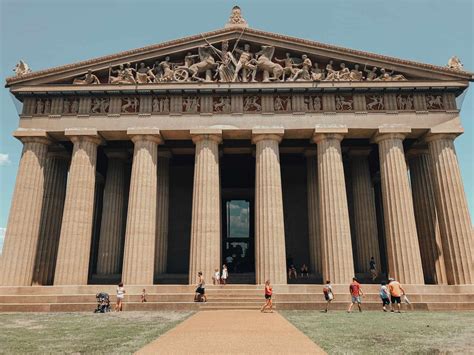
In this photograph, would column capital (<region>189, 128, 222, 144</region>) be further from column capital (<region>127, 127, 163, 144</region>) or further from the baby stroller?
the baby stroller

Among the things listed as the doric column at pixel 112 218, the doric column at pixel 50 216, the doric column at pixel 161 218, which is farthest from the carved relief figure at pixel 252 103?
the doric column at pixel 50 216

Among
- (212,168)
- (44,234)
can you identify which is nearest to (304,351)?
(212,168)

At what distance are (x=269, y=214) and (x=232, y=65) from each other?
35.9 ft

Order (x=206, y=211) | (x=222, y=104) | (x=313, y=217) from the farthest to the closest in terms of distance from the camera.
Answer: (x=313, y=217), (x=222, y=104), (x=206, y=211)

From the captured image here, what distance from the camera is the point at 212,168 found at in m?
24.1

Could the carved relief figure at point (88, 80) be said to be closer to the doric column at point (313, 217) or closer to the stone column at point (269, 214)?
the stone column at point (269, 214)

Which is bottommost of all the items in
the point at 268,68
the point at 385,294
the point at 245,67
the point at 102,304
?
the point at 102,304

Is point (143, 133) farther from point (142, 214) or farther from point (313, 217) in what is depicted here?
point (313, 217)

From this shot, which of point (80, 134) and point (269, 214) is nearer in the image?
point (269, 214)

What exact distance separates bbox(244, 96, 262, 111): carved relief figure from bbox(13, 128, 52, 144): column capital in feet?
45.7

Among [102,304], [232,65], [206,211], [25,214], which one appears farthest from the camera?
[232,65]

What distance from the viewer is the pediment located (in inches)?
993

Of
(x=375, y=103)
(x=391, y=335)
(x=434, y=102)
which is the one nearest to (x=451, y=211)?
(x=434, y=102)

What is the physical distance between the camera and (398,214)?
23.0 metres
